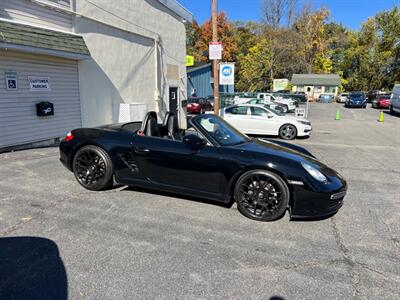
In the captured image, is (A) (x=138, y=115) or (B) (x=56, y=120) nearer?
(B) (x=56, y=120)

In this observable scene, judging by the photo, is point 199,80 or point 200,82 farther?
point 200,82

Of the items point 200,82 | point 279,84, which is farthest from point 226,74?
point 279,84

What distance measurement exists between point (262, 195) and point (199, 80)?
34.1 metres

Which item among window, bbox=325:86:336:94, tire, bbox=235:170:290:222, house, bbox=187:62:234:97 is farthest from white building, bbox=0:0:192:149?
window, bbox=325:86:336:94

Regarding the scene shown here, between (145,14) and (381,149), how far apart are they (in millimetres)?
10293

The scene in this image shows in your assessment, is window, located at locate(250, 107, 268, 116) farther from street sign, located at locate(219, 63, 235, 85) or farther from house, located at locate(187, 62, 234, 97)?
house, located at locate(187, 62, 234, 97)

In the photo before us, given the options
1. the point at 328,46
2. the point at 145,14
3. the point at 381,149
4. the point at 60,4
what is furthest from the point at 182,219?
the point at 328,46

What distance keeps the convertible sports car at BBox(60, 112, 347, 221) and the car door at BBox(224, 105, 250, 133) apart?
8312 millimetres

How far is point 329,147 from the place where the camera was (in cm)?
1089

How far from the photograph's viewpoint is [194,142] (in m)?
4.34

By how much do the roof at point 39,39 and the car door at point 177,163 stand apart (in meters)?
4.70

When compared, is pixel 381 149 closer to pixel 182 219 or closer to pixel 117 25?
pixel 182 219

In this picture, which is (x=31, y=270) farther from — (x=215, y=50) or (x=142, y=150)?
(x=215, y=50)

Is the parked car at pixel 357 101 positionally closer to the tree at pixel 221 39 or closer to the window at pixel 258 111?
the tree at pixel 221 39
